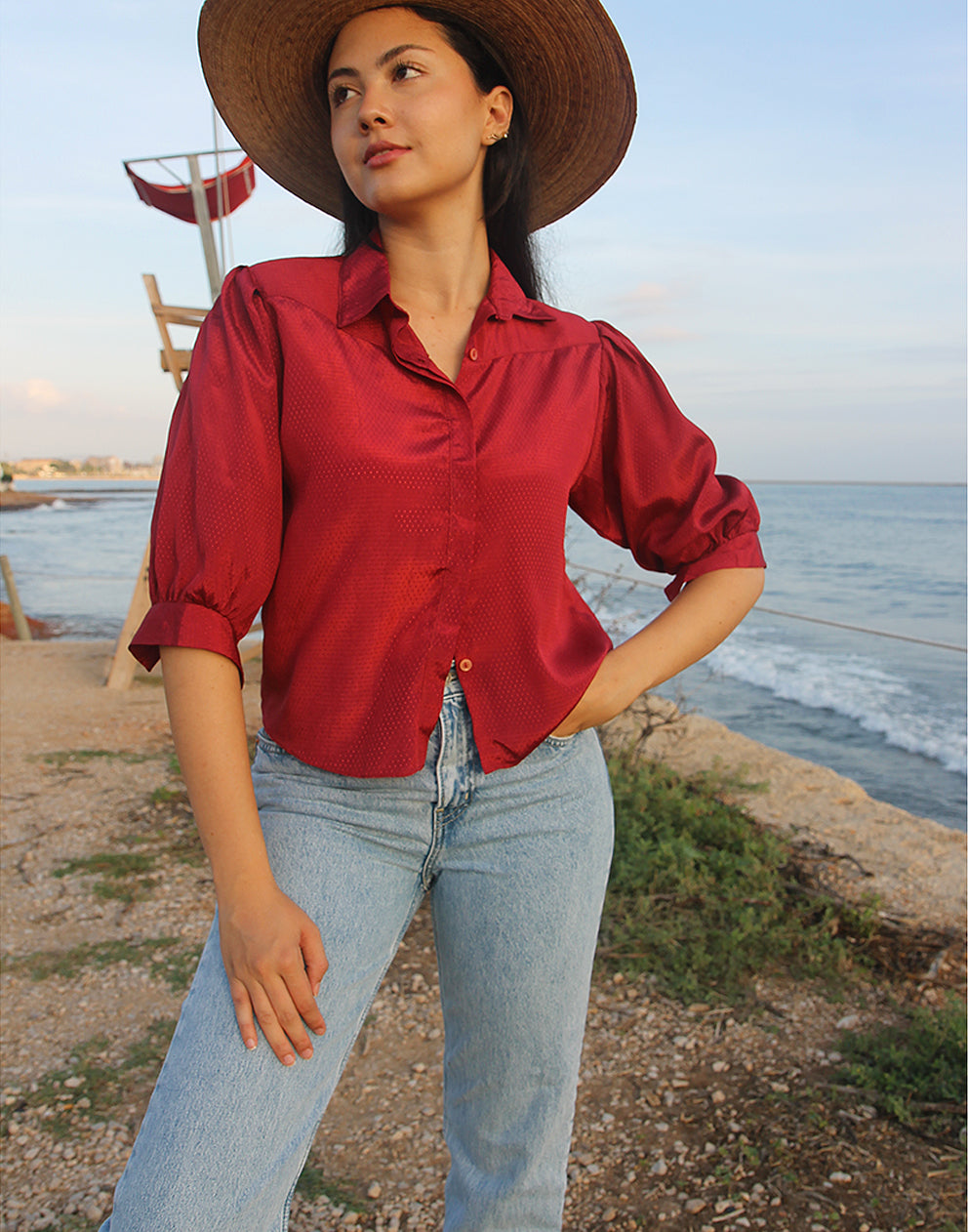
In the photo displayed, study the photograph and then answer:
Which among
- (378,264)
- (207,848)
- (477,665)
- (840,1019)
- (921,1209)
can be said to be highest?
(378,264)

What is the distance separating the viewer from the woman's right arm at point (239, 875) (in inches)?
42.8

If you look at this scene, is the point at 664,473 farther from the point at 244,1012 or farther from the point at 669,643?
the point at 244,1012

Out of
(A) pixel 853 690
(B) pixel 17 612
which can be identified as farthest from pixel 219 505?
(A) pixel 853 690

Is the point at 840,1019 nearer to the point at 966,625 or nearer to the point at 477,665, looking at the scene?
the point at 477,665

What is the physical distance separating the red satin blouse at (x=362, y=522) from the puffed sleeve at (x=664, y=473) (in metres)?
0.16

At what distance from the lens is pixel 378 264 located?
1.35 meters

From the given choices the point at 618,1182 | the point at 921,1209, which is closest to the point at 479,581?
the point at 618,1182

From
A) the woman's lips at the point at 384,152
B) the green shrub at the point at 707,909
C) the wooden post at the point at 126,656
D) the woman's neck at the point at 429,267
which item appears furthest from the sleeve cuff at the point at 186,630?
the wooden post at the point at 126,656

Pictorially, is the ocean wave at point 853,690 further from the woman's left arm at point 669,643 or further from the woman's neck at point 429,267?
the woman's neck at point 429,267

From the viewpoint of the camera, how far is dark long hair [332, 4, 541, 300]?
1.50 meters

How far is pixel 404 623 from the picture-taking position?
1249mm

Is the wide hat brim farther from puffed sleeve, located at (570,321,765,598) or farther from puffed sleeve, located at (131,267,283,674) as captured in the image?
puffed sleeve, located at (131,267,283,674)

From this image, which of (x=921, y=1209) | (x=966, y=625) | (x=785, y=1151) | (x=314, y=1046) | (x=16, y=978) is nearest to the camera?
(x=314, y=1046)

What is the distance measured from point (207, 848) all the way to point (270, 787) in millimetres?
129
